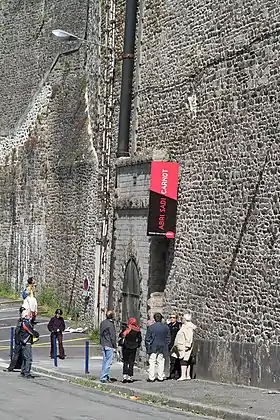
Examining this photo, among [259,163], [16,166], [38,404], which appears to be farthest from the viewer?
[16,166]

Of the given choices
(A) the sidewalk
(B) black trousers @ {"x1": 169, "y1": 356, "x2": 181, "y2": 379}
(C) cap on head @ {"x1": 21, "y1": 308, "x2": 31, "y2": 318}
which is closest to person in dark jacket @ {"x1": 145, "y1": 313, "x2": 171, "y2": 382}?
(A) the sidewalk

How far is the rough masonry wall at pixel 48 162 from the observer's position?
35250mm

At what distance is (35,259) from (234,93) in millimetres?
19436

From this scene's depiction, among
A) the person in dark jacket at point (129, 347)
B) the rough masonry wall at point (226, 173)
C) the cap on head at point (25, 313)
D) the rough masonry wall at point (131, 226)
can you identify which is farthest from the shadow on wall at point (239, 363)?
the cap on head at point (25, 313)

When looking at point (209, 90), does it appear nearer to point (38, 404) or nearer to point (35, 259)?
point (38, 404)

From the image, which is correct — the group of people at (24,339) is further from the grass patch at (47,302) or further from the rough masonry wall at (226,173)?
the grass patch at (47,302)

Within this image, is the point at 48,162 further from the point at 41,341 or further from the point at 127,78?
the point at 127,78

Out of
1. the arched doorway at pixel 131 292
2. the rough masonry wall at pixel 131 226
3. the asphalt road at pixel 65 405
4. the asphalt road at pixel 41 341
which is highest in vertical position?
the rough masonry wall at pixel 131 226

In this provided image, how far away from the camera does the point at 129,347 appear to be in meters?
22.0

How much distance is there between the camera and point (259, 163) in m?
20.6

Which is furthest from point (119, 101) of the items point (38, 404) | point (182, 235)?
point (38, 404)

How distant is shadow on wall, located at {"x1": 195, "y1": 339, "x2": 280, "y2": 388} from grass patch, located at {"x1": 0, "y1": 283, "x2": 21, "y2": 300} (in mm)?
19831

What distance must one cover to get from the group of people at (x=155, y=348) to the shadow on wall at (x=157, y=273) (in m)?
2.20

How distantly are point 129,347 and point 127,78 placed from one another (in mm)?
9104
